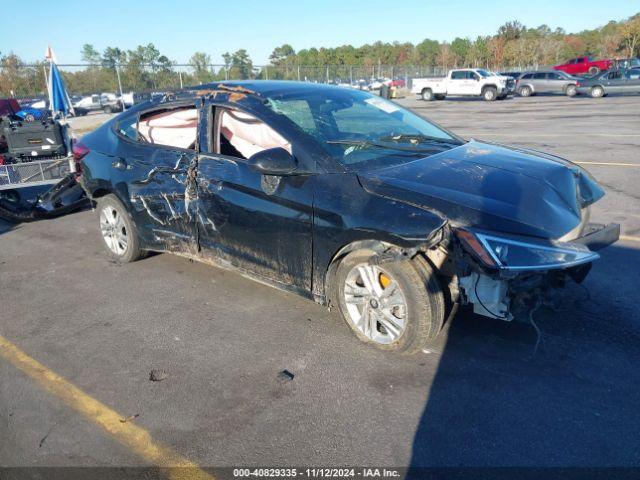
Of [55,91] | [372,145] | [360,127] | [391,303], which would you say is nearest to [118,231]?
[360,127]

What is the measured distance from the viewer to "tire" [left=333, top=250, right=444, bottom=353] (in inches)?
127

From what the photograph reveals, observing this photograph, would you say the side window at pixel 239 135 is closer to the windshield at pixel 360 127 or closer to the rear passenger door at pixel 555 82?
the windshield at pixel 360 127

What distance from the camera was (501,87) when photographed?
30.3 m

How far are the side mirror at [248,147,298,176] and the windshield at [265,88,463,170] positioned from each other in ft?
1.01

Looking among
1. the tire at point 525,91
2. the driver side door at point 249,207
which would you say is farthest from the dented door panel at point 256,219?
the tire at point 525,91

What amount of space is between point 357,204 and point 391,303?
688 mm

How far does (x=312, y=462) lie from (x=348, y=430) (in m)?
0.30

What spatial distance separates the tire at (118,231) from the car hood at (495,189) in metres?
2.82

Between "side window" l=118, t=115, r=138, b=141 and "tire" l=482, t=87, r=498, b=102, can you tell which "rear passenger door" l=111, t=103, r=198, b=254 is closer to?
"side window" l=118, t=115, r=138, b=141

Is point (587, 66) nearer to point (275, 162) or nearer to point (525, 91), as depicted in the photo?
point (525, 91)

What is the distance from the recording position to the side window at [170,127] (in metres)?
4.62

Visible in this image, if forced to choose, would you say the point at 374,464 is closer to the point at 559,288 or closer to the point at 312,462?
the point at 312,462

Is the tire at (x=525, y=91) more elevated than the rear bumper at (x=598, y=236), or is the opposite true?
the rear bumper at (x=598, y=236)

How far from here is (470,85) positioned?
3147 centimetres
